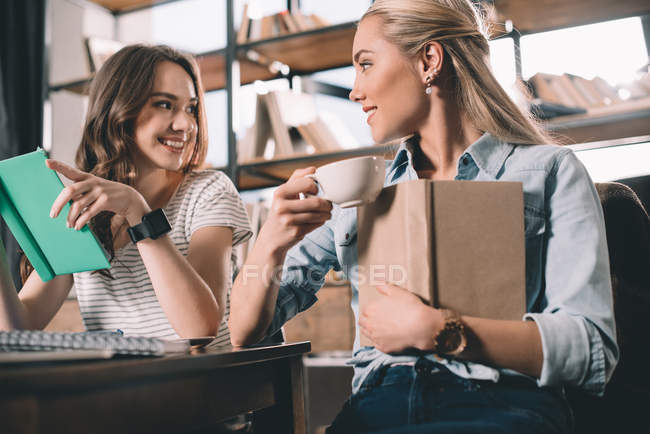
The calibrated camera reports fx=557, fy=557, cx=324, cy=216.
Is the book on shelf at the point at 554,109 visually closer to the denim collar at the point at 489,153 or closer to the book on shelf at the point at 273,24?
the book on shelf at the point at 273,24

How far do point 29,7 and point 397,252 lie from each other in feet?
9.52

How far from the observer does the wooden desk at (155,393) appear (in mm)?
420

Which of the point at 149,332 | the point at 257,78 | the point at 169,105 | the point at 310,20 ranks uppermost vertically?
the point at 310,20

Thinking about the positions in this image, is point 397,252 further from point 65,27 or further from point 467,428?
point 65,27

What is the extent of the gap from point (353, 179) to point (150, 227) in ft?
1.63

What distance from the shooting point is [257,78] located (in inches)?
105

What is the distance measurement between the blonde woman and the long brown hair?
63 centimetres

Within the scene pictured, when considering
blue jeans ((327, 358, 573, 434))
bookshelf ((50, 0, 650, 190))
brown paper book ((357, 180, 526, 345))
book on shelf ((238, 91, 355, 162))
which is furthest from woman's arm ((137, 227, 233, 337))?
book on shelf ((238, 91, 355, 162))

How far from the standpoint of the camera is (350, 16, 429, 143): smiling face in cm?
92

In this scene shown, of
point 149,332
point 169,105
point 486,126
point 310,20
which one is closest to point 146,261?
point 149,332

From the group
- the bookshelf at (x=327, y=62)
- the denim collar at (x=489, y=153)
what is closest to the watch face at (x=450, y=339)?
the denim collar at (x=489, y=153)

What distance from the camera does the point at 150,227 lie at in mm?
1028

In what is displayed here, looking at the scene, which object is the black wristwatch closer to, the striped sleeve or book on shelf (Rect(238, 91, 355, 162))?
the striped sleeve

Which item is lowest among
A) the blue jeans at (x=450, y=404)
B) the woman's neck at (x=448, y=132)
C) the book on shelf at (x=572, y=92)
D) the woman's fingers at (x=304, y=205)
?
the blue jeans at (x=450, y=404)
